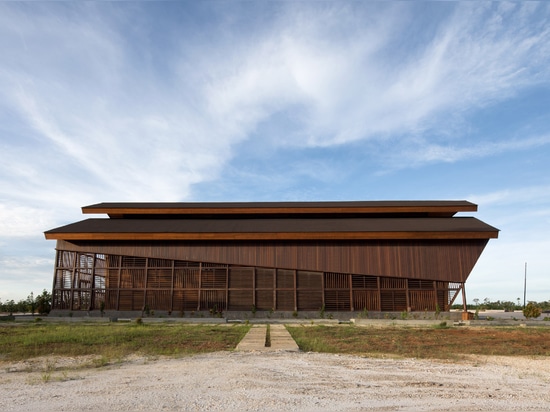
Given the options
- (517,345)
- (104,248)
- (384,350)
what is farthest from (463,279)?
(104,248)

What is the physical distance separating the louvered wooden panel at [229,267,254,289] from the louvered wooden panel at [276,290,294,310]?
2.33m

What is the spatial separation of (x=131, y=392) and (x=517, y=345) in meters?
12.9

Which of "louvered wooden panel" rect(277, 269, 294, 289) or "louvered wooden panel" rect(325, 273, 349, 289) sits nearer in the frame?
"louvered wooden panel" rect(325, 273, 349, 289)

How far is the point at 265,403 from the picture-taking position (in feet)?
20.6

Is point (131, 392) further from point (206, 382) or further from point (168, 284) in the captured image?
point (168, 284)

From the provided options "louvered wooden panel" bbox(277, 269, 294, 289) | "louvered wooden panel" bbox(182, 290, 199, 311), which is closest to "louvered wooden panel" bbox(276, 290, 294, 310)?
"louvered wooden panel" bbox(277, 269, 294, 289)

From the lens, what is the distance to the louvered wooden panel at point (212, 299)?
3188 centimetres

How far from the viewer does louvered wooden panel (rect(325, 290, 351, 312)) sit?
3152cm

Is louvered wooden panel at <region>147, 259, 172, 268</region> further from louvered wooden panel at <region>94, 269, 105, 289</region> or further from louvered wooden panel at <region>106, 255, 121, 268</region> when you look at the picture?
louvered wooden panel at <region>94, 269, 105, 289</region>

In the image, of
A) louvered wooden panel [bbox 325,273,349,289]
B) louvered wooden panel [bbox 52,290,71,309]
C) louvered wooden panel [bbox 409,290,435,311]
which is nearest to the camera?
louvered wooden panel [bbox 409,290,435,311]

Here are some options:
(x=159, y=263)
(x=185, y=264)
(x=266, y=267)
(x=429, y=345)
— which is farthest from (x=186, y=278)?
Answer: (x=429, y=345)

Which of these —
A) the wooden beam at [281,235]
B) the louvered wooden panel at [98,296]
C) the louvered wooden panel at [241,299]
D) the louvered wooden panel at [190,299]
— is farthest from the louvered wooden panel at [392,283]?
the louvered wooden panel at [98,296]

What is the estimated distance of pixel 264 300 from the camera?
31.9 metres

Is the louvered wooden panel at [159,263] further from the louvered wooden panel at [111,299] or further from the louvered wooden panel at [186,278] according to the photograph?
the louvered wooden panel at [111,299]
